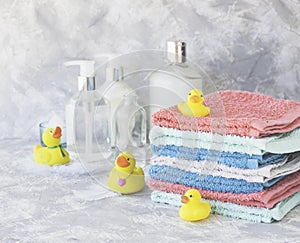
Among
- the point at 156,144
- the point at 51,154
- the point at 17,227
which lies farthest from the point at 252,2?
the point at 17,227

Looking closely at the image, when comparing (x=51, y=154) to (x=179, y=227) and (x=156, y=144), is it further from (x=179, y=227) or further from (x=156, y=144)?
(x=179, y=227)

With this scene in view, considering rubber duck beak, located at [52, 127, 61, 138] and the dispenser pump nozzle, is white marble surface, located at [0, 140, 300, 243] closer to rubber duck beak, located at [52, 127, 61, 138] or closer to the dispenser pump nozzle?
rubber duck beak, located at [52, 127, 61, 138]

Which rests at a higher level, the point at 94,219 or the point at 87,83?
the point at 87,83

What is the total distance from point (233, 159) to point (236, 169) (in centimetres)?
2

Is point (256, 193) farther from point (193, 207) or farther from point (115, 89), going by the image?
point (115, 89)

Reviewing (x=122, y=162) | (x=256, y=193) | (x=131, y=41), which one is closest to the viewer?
(x=256, y=193)

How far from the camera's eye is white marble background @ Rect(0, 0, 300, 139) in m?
1.42

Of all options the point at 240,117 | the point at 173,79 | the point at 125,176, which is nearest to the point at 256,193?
the point at 240,117

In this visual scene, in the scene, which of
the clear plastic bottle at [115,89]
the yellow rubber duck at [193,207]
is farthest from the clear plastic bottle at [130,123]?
the yellow rubber duck at [193,207]

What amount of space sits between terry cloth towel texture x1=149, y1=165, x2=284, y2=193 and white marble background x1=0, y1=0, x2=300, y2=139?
0.40m

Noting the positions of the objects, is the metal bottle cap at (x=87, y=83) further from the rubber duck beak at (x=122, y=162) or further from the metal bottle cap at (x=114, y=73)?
the rubber duck beak at (x=122, y=162)

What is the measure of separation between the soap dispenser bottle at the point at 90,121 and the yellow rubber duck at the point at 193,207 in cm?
32

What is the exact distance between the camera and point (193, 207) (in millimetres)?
1048

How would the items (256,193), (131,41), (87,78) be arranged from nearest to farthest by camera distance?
(256,193) < (87,78) < (131,41)
